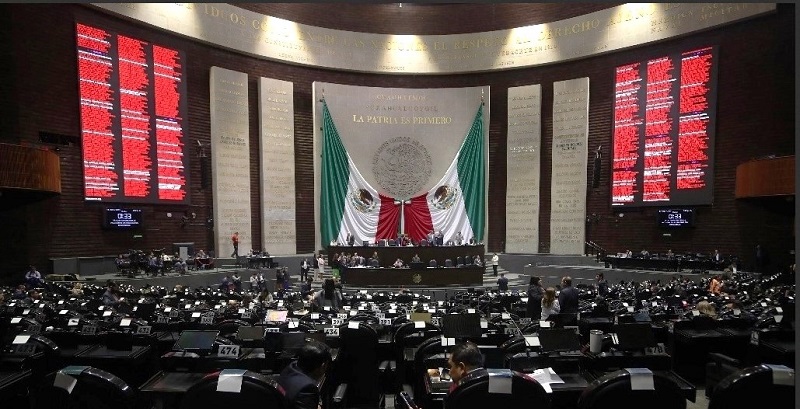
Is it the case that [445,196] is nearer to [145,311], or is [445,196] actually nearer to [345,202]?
[345,202]

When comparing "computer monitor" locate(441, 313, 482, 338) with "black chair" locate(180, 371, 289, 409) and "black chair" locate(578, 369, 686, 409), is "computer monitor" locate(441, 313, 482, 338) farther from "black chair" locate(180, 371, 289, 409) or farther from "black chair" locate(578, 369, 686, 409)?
"black chair" locate(180, 371, 289, 409)

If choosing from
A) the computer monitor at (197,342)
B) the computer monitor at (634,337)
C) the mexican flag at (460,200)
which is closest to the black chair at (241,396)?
the computer monitor at (197,342)

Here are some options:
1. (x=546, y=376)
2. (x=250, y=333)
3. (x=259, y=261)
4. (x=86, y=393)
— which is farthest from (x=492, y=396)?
(x=259, y=261)

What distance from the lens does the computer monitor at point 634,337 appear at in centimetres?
375

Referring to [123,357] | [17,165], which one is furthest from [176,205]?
[123,357]

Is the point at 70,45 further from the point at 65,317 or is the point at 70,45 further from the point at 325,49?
the point at 65,317

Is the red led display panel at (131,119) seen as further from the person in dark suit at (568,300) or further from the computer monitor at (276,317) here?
the person in dark suit at (568,300)

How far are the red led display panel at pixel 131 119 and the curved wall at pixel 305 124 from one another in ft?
1.31

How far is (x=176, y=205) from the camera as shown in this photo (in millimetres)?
16484

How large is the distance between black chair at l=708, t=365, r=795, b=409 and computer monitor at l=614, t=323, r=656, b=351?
148 centimetres

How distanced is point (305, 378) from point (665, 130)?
58.3 feet

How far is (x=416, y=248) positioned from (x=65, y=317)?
10.7 meters

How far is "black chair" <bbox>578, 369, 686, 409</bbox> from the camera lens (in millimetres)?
2158

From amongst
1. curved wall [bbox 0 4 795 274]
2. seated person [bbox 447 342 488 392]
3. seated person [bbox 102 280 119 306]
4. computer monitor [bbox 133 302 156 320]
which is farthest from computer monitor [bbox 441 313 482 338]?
curved wall [bbox 0 4 795 274]
